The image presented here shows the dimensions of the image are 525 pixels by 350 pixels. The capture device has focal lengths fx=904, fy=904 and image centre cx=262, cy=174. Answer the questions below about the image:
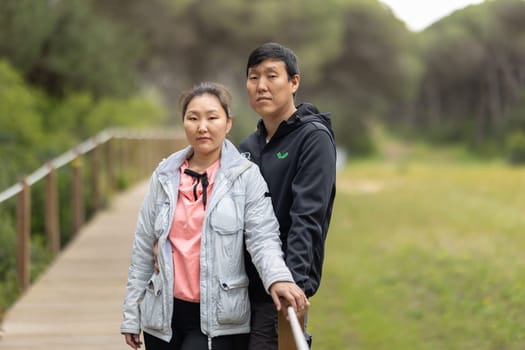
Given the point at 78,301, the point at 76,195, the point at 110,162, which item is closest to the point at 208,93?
the point at 78,301

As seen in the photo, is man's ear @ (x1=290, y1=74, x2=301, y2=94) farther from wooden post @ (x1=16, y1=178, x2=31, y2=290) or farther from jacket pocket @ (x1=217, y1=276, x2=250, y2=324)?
wooden post @ (x1=16, y1=178, x2=31, y2=290)

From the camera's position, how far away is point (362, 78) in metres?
43.8

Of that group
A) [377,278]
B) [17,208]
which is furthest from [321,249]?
[377,278]

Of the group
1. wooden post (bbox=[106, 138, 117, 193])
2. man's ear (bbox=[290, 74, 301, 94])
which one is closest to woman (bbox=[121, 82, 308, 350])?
man's ear (bbox=[290, 74, 301, 94])

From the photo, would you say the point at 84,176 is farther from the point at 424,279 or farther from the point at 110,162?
the point at 424,279

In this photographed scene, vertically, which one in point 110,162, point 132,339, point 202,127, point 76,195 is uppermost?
point 202,127

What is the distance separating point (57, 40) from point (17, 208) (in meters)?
10.3

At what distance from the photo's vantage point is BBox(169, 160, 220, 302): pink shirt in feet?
9.51

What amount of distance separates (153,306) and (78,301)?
4.19m

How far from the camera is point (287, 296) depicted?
9.07ft

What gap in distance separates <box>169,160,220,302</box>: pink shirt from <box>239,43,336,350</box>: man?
21 cm

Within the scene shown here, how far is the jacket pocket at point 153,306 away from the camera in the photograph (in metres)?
2.93

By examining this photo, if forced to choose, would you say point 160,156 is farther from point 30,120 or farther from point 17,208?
point 17,208

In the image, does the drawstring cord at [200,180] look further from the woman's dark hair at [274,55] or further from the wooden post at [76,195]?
the wooden post at [76,195]
